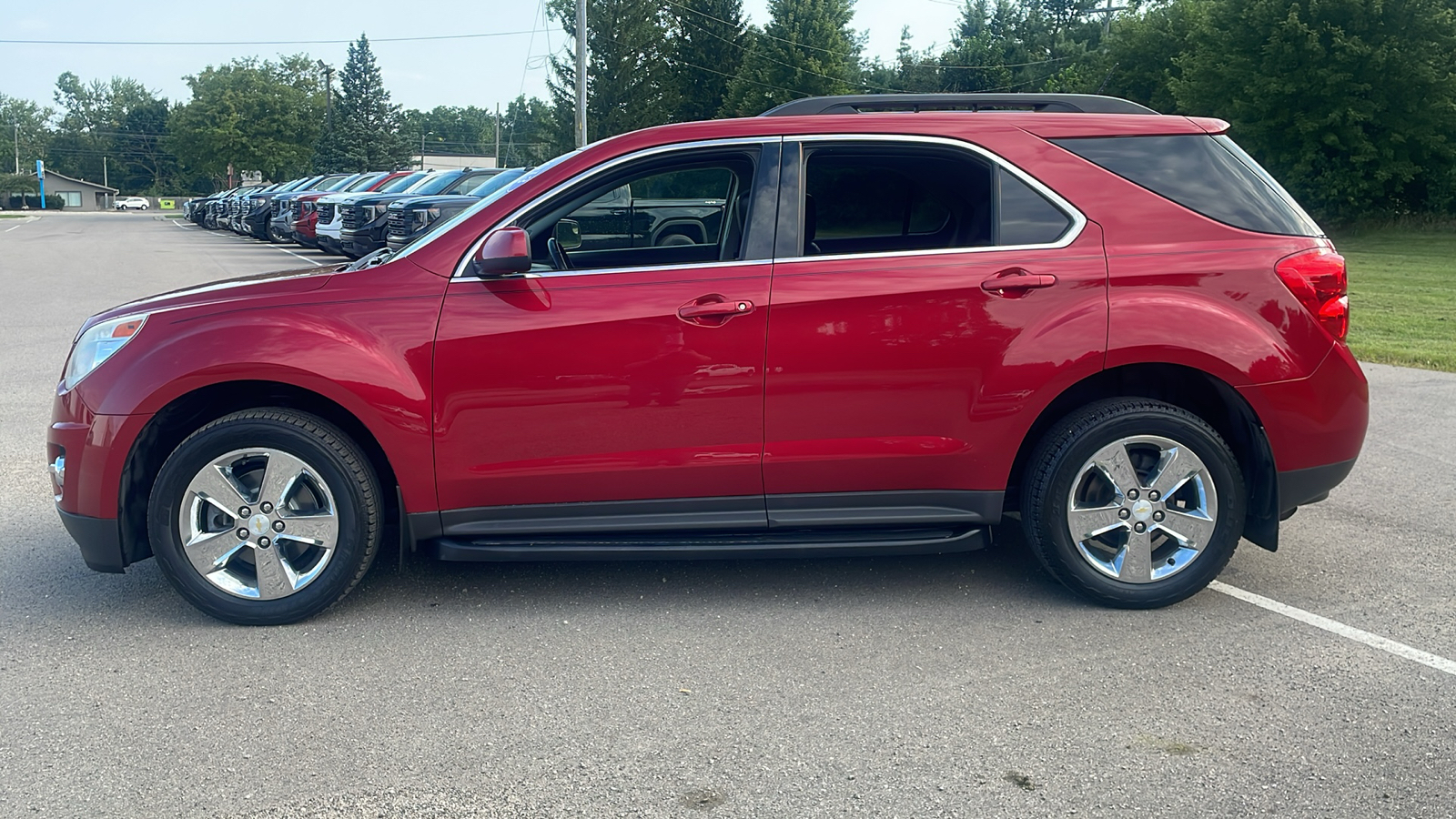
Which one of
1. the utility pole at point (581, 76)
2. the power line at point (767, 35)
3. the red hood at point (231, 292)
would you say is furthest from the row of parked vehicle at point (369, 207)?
the power line at point (767, 35)

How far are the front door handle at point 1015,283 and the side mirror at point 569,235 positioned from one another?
1628mm

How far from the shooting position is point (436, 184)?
73.6 ft

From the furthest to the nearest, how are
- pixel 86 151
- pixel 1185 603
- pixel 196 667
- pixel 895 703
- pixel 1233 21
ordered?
1. pixel 86 151
2. pixel 1233 21
3. pixel 1185 603
4. pixel 196 667
5. pixel 895 703

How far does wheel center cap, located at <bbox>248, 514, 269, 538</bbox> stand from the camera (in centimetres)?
426

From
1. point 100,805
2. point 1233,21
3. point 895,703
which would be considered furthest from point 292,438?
point 1233,21

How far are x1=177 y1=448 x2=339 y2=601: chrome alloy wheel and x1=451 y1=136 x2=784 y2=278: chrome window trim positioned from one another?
0.93m

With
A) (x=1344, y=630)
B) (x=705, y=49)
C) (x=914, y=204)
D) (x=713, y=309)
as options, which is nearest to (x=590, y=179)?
(x=713, y=309)

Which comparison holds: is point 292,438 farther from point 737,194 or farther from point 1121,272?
point 1121,272

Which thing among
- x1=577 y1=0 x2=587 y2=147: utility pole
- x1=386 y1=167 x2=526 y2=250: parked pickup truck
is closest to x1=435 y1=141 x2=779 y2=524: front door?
x1=386 y1=167 x2=526 y2=250: parked pickup truck

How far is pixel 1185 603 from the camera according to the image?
4.59m

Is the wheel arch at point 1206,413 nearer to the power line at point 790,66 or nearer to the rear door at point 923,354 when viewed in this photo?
the rear door at point 923,354

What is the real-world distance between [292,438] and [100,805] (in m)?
1.45

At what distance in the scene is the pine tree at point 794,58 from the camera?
200 feet

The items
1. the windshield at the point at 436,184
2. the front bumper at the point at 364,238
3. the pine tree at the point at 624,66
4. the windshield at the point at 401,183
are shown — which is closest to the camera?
the front bumper at the point at 364,238
